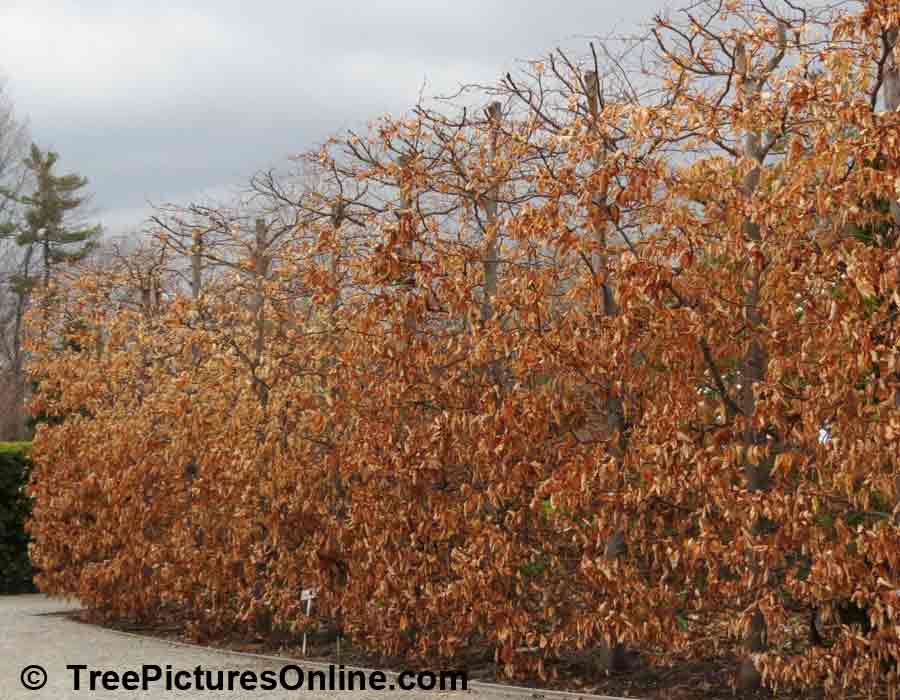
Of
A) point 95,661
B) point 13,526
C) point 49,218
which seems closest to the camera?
point 95,661

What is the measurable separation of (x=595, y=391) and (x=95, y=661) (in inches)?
193

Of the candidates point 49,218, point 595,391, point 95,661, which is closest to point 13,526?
point 95,661

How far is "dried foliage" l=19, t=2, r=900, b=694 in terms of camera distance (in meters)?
6.29

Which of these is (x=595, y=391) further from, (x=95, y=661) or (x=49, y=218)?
(x=49, y=218)

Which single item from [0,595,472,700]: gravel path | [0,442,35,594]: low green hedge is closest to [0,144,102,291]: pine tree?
[0,442,35,594]: low green hedge

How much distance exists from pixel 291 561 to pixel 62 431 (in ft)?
14.1

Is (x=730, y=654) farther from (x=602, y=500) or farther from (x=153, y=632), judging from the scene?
(x=153, y=632)

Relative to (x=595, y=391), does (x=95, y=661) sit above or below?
below

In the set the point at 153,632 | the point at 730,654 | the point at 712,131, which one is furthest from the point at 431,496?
the point at 153,632

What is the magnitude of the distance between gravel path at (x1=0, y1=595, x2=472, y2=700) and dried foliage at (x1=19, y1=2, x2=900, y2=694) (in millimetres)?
543

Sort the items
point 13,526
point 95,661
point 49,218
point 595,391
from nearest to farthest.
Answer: point 595,391
point 95,661
point 13,526
point 49,218

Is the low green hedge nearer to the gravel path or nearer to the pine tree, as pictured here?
the gravel path

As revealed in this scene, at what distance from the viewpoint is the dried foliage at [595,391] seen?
6.29 metres

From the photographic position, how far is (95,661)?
975 centimetres
